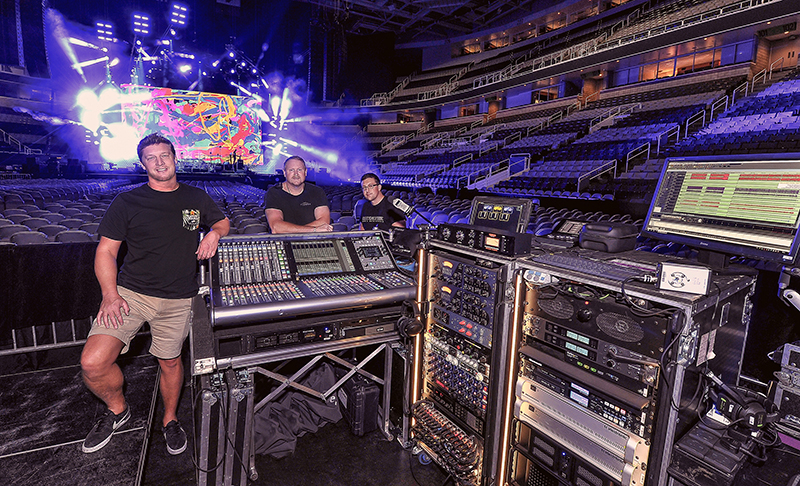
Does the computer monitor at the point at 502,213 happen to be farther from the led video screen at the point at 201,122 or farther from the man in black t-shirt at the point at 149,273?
the led video screen at the point at 201,122

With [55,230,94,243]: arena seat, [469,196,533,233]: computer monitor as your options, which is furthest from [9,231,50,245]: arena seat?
[469,196,533,233]: computer monitor

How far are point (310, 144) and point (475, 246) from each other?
33.6 meters

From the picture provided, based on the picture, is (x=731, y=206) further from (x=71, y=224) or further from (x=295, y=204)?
(x=71, y=224)

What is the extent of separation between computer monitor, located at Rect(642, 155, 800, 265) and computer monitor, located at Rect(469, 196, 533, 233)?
679 mm

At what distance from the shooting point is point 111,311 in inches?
97.9

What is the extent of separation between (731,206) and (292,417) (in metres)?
3.24

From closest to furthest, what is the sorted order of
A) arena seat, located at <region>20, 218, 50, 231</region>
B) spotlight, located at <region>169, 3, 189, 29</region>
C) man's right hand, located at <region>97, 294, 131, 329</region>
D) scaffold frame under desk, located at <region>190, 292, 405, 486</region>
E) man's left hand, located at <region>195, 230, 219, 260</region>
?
scaffold frame under desk, located at <region>190, 292, 405, 486</region> → man's right hand, located at <region>97, 294, 131, 329</region> → man's left hand, located at <region>195, 230, 219, 260</region> → arena seat, located at <region>20, 218, 50, 231</region> → spotlight, located at <region>169, 3, 189, 29</region>

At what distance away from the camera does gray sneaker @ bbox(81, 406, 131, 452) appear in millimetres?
2738

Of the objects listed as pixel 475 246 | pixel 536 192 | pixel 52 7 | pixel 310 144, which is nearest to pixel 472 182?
pixel 536 192

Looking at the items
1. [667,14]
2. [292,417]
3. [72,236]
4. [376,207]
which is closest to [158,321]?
[292,417]

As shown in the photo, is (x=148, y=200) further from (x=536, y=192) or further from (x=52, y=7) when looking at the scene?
(x=52, y=7)

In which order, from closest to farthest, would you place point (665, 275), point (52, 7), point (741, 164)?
point (665, 275) → point (741, 164) → point (52, 7)

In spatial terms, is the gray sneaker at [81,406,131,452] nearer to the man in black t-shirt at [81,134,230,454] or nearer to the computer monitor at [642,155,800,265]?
the man in black t-shirt at [81,134,230,454]

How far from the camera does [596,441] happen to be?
201cm
